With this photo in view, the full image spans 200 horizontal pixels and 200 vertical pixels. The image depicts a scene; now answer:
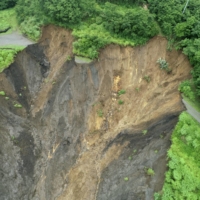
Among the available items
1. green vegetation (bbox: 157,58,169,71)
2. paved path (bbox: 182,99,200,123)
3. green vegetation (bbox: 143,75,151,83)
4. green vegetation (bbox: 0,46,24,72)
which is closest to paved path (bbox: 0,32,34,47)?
green vegetation (bbox: 0,46,24,72)

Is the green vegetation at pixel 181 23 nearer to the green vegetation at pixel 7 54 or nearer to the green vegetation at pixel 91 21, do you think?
the green vegetation at pixel 91 21

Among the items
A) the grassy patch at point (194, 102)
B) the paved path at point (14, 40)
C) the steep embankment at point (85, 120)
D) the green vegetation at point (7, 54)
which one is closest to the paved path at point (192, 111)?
the grassy patch at point (194, 102)

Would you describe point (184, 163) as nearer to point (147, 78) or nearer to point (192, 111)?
point (192, 111)

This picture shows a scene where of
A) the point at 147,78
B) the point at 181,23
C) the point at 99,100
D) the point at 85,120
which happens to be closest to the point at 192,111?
the point at 147,78

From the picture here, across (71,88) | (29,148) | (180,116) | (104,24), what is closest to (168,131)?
(180,116)

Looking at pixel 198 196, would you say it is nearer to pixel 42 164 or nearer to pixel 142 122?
pixel 142 122

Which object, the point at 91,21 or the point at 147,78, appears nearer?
the point at 147,78
